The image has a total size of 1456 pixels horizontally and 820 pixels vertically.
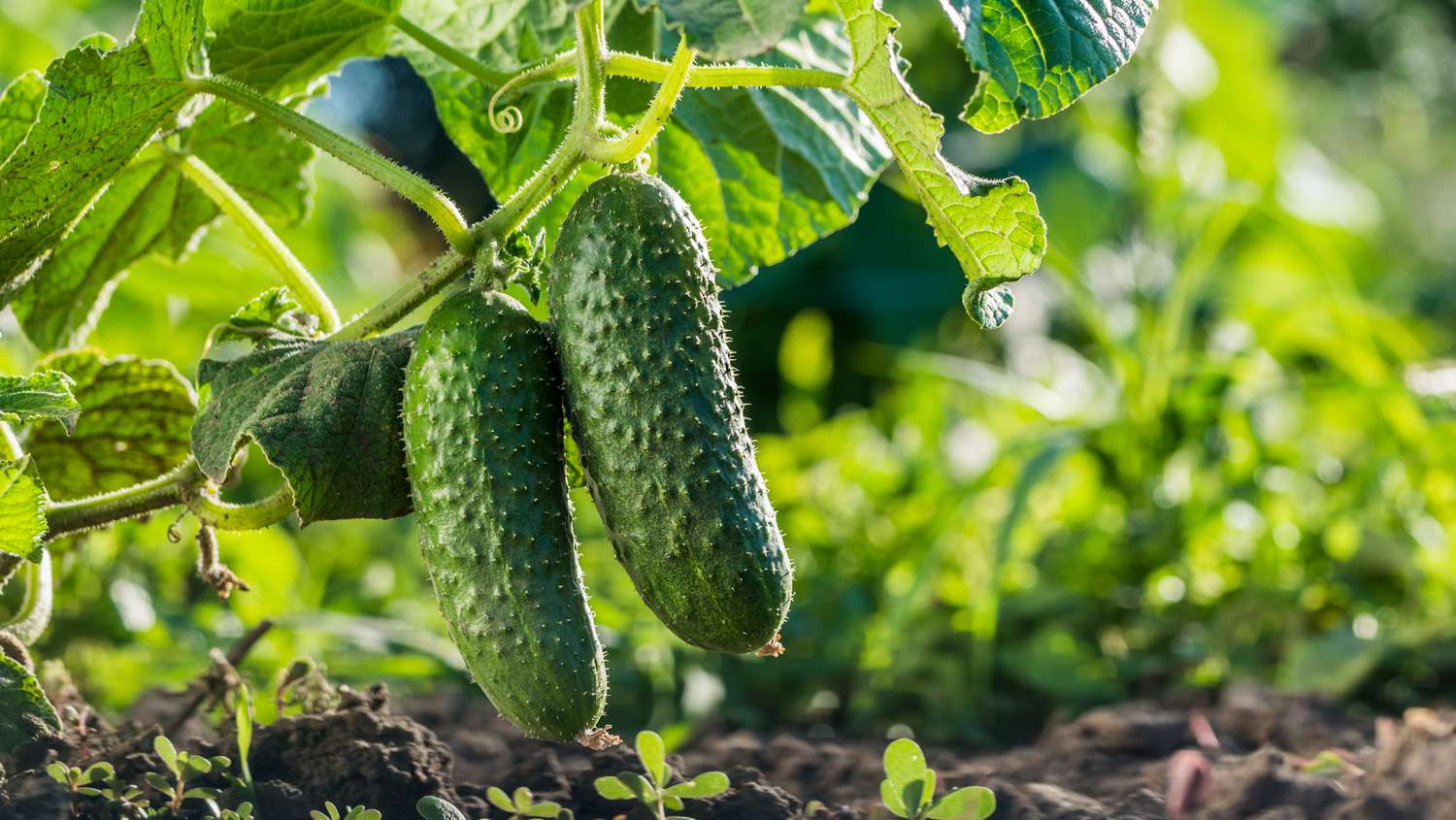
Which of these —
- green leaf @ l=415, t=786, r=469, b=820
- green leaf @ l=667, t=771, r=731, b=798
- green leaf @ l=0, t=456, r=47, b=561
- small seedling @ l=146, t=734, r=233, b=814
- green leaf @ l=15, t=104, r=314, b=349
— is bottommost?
green leaf @ l=667, t=771, r=731, b=798

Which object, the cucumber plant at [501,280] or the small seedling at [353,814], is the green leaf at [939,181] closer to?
the cucumber plant at [501,280]

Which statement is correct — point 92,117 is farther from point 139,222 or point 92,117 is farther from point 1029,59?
point 1029,59

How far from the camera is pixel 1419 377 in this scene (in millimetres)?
3062

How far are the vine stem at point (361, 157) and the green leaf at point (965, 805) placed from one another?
0.82m

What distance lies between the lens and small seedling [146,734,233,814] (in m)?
1.56

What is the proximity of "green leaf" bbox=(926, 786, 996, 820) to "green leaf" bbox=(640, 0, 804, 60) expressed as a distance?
81 cm

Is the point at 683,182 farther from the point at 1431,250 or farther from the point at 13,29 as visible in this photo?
the point at 1431,250

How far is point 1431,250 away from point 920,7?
26.5 feet

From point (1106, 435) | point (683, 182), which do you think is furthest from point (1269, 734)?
point (683, 182)

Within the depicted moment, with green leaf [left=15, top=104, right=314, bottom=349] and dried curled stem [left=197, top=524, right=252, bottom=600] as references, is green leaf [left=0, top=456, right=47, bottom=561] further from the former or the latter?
green leaf [left=15, top=104, right=314, bottom=349]

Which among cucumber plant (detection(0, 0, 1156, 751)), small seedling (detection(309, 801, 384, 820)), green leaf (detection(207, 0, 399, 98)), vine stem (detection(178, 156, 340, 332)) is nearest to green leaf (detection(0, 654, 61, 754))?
cucumber plant (detection(0, 0, 1156, 751))

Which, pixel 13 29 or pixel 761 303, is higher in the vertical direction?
pixel 13 29

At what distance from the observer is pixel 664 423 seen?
1.46 m

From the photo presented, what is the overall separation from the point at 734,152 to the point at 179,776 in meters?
1.13
